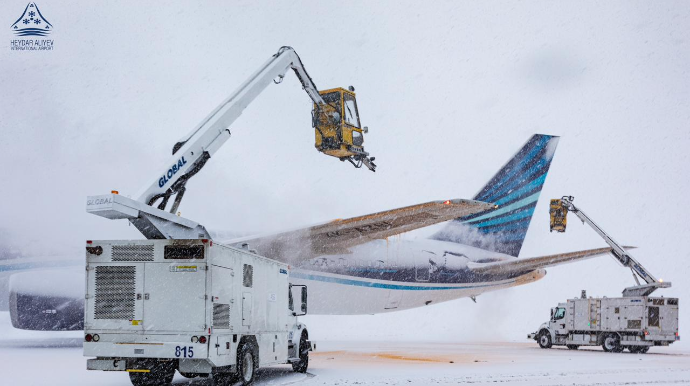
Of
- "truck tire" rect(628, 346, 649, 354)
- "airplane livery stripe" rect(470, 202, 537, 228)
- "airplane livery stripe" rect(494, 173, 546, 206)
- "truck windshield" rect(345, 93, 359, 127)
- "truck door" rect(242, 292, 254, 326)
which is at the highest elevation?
"truck windshield" rect(345, 93, 359, 127)

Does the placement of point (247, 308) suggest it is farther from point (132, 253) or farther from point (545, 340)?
point (545, 340)

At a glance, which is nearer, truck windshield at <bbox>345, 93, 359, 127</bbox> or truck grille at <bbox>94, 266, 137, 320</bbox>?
truck grille at <bbox>94, 266, 137, 320</bbox>

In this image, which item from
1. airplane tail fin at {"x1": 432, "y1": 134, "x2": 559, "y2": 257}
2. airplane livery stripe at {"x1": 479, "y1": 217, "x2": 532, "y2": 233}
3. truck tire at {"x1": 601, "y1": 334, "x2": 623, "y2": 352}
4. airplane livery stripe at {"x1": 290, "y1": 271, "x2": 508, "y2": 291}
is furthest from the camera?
airplane livery stripe at {"x1": 479, "y1": 217, "x2": 532, "y2": 233}

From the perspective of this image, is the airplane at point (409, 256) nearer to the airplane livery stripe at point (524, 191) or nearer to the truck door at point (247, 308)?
the airplane livery stripe at point (524, 191)

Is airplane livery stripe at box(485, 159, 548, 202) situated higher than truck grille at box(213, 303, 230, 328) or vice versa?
airplane livery stripe at box(485, 159, 548, 202)

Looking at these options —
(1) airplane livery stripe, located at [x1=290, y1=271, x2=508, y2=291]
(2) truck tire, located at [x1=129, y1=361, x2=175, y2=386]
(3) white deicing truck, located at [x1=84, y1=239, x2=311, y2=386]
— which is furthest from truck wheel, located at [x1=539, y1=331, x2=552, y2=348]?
(2) truck tire, located at [x1=129, y1=361, x2=175, y2=386]

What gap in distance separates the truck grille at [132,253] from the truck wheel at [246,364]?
7.92 feet

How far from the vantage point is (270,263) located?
1384 centimetres

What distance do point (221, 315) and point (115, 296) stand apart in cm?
186

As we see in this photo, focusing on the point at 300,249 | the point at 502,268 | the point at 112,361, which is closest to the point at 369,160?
the point at 300,249

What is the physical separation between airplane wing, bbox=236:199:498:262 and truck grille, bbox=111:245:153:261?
24.7ft

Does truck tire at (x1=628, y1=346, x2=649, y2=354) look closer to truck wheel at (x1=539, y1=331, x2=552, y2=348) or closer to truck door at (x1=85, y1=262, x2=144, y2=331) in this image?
truck wheel at (x1=539, y1=331, x2=552, y2=348)

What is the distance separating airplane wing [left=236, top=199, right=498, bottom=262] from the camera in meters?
16.8

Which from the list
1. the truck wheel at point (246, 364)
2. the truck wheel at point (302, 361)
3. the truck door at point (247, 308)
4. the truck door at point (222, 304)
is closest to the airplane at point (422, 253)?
the truck wheel at point (302, 361)
